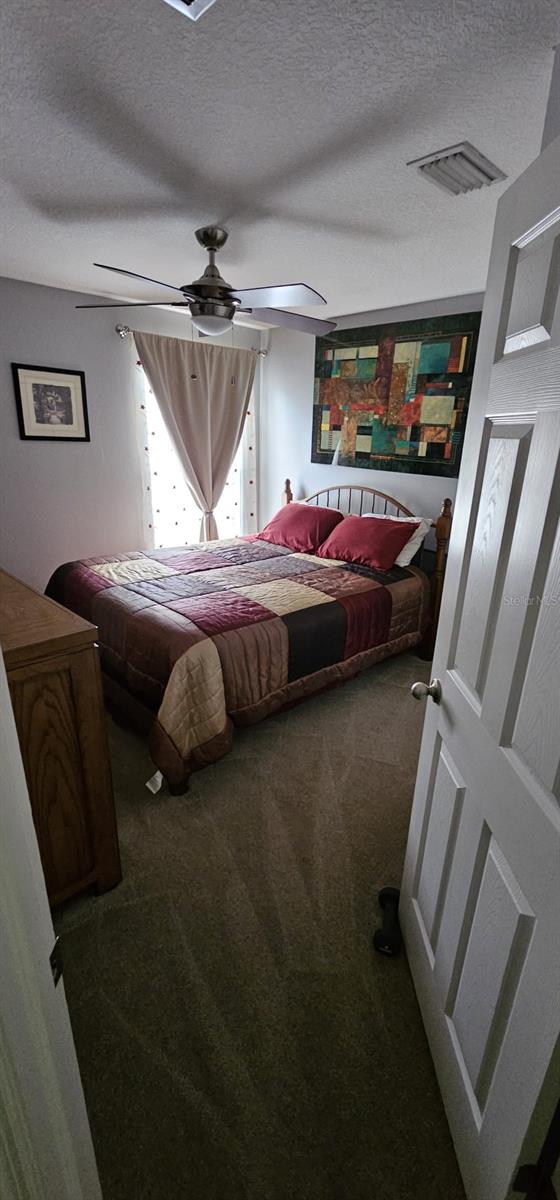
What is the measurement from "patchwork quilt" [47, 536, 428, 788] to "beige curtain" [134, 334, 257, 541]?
3.73ft

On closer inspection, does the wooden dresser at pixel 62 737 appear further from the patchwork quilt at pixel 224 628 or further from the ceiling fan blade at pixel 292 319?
the ceiling fan blade at pixel 292 319

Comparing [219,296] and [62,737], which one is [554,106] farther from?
[62,737]

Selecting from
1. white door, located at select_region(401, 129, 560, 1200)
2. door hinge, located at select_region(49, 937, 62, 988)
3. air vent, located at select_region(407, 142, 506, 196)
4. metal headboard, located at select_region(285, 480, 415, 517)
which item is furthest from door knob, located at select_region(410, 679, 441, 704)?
metal headboard, located at select_region(285, 480, 415, 517)

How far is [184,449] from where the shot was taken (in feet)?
14.5

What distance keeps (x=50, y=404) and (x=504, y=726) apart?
3.93 m

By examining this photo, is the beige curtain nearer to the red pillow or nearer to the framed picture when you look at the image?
the framed picture

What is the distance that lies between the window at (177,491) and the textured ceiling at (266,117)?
1739mm

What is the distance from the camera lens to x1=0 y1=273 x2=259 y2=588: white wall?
356 centimetres

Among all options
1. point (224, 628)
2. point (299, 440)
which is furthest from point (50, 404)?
point (224, 628)

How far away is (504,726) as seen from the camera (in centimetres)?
90

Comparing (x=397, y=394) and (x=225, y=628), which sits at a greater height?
(x=397, y=394)

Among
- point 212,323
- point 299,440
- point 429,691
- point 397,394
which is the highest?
point 212,323

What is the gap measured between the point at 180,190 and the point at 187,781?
2.45 meters

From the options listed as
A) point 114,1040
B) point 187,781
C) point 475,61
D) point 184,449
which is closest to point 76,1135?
point 114,1040
